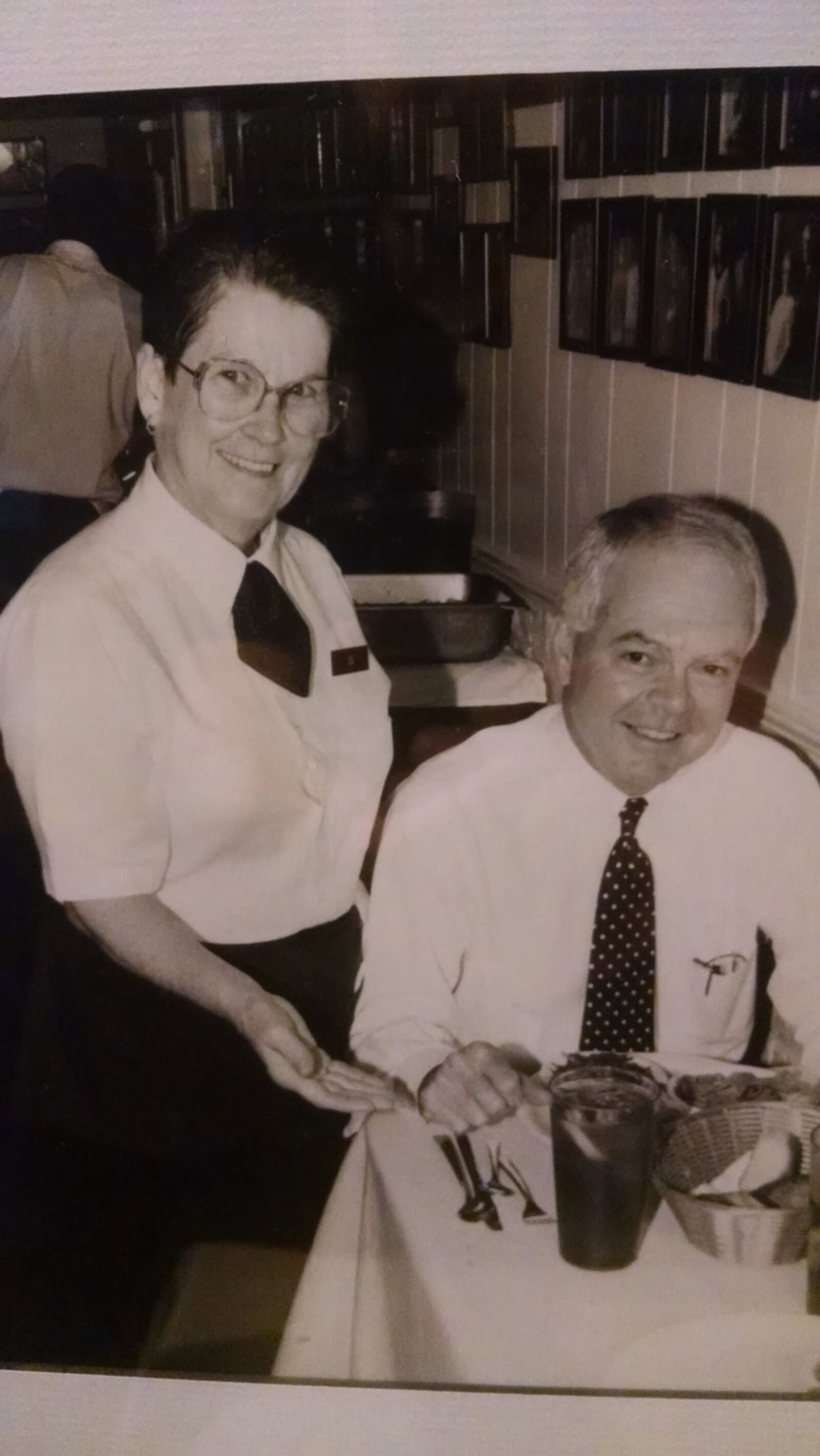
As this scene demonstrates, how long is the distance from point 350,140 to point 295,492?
0.27m

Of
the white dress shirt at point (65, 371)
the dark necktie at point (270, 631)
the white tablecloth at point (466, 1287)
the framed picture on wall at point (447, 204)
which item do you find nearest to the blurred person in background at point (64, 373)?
the white dress shirt at point (65, 371)

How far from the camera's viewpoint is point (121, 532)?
838 mm

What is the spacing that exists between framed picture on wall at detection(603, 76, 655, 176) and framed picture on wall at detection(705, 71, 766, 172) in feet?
0.15

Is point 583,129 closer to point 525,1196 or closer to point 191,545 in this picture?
point 191,545

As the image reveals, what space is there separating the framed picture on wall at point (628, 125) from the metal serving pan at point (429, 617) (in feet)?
1.11

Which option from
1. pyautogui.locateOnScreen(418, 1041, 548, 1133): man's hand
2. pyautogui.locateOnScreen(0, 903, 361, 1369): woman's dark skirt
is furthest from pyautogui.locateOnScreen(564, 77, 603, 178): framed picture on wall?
pyautogui.locateOnScreen(418, 1041, 548, 1133): man's hand

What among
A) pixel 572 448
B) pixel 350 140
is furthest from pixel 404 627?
pixel 350 140

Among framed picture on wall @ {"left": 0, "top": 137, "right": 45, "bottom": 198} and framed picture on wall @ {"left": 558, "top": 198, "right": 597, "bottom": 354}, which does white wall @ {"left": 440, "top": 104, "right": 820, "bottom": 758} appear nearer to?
framed picture on wall @ {"left": 558, "top": 198, "right": 597, "bottom": 354}

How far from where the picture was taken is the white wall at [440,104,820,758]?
0.86 meters

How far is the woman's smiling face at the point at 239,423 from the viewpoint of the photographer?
0.80m

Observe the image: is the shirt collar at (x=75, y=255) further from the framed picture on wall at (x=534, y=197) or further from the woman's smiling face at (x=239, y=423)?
the framed picture on wall at (x=534, y=197)

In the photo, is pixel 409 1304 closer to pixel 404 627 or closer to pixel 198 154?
pixel 404 627

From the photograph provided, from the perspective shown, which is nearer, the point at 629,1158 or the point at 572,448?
the point at 629,1158

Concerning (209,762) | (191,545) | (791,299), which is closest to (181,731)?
(209,762)
